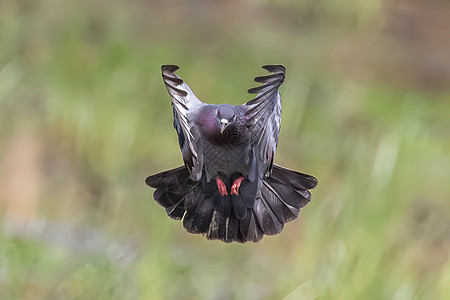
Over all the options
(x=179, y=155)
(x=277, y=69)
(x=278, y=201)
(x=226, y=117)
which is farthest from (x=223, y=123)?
(x=179, y=155)

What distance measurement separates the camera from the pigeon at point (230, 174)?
3.34ft

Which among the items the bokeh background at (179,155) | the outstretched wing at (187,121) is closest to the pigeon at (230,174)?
the outstretched wing at (187,121)

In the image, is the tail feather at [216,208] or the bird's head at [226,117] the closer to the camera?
the bird's head at [226,117]

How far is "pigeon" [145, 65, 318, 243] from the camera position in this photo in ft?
3.34

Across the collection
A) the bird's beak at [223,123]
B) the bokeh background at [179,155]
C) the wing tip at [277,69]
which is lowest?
the bokeh background at [179,155]

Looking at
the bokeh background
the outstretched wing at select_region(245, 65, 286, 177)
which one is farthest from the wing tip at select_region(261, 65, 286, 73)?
the bokeh background

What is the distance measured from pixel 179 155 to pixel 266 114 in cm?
176

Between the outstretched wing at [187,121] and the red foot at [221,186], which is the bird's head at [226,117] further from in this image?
the red foot at [221,186]

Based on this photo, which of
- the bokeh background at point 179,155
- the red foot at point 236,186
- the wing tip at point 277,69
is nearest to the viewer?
the wing tip at point 277,69

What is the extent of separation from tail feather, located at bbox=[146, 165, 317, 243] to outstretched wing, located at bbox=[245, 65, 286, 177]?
114mm
